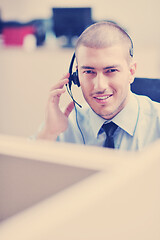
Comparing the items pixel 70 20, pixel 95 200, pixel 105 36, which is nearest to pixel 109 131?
pixel 105 36

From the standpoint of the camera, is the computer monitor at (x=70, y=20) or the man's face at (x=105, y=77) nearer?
the man's face at (x=105, y=77)

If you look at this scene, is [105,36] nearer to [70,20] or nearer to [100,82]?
[100,82]

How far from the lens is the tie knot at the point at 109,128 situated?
4.54ft

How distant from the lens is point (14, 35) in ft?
14.4

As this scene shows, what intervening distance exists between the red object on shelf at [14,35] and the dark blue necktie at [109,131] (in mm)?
3171

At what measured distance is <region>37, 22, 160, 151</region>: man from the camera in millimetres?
1373

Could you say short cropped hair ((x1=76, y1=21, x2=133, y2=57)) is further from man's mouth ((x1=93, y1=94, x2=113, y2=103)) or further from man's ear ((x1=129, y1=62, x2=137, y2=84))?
man's mouth ((x1=93, y1=94, x2=113, y2=103))

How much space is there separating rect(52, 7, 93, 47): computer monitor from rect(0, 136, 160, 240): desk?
3116 mm

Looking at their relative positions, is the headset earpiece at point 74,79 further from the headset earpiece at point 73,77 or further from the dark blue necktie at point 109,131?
the dark blue necktie at point 109,131

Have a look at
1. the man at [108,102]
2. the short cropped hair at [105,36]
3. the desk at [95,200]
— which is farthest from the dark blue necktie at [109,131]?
the desk at [95,200]

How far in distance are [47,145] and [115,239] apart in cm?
21

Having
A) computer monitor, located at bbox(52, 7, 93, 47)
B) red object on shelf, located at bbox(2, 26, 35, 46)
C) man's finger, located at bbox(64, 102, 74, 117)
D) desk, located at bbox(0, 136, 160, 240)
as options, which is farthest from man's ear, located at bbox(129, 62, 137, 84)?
red object on shelf, located at bbox(2, 26, 35, 46)

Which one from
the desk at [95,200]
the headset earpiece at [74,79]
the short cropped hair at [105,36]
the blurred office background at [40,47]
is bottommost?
the blurred office background at [40,47]

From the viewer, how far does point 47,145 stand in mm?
733
